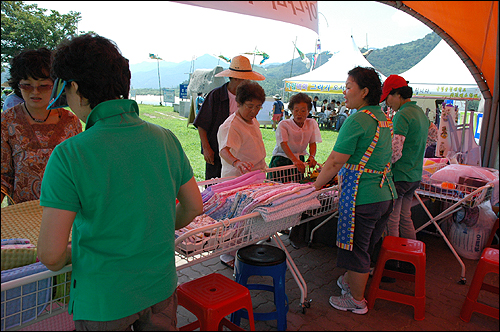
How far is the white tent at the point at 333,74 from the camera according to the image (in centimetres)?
1537

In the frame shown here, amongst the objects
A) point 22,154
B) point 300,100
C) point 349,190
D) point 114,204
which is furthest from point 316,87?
point 114,204

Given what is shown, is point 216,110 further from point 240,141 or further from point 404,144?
point 404,144

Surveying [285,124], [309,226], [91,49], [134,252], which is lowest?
[309,226]

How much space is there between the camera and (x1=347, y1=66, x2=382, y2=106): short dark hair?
2816 millimetres

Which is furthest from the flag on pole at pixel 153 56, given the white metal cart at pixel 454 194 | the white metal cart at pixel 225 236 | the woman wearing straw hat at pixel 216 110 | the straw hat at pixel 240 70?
the white metal cart at pixel 225 236

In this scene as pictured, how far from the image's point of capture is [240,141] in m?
3.50

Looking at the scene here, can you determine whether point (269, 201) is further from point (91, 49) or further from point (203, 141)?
point (203, 141)

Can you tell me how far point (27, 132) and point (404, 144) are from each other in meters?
3.28

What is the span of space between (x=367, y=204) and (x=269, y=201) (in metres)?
0.92

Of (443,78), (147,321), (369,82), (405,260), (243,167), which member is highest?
(443,78)

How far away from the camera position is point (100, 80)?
4.26 ft

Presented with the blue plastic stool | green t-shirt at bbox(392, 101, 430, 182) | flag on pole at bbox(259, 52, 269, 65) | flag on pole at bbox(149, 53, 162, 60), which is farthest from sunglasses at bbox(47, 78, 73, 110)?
flag on pole at bbox(149, 53, 162, 60)

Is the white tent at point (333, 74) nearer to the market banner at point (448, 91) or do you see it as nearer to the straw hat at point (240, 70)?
the market banner at point (448, 91)

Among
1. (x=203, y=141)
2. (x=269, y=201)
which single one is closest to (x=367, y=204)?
(x=269, y=201)
